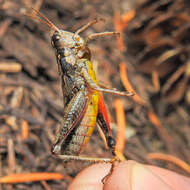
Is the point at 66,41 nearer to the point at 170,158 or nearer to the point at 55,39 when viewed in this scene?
the point at 55,39

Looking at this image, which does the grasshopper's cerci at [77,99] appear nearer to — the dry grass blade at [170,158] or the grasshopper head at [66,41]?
the grasshopper head at [66,41]

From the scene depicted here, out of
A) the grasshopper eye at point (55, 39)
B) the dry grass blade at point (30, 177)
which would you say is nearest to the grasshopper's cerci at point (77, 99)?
the grasshopper eye at point (55, 39)

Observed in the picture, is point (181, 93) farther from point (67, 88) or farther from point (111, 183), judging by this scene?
point (111, 183)

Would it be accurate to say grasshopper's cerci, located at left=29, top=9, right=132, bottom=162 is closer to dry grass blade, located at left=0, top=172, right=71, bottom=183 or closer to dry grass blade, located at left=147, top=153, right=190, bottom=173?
dry grass blade, located at left=0, top=172, right=71, bottom=183

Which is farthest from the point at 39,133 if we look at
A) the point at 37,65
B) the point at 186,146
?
the point at 186,146

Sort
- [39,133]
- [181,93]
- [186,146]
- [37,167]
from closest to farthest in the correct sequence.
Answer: [37,167] → [39,133] → [186,146] → [181,93]

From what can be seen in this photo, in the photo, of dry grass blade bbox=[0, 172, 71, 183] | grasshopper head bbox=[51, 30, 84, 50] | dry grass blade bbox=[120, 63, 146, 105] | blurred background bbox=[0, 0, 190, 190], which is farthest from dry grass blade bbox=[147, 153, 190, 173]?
grasshopper head bbox=[51, 30, 84, 50]
